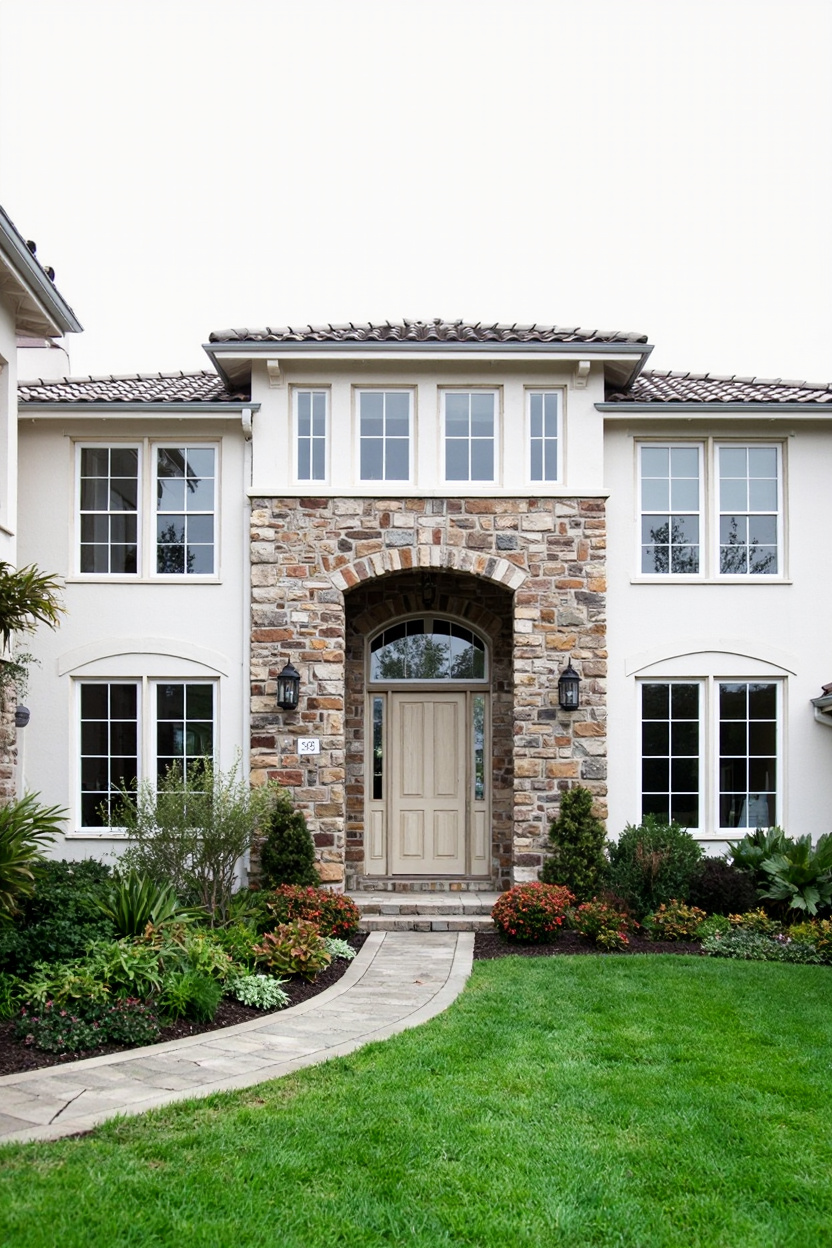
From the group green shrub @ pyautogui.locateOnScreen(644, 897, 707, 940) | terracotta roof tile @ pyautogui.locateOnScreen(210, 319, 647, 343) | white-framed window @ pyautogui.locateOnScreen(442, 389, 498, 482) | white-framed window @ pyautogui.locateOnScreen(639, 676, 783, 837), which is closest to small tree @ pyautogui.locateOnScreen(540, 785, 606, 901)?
green shrub @ pyautogui.locateOnScreen(644, 897, 707, 940)

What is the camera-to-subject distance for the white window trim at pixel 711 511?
12.8 metres

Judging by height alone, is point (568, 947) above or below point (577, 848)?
below

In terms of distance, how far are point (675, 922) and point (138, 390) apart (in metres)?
8.87

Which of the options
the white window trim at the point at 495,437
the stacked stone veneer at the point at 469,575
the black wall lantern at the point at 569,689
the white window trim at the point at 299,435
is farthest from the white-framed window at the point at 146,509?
the black wall lantern at the point at 569,689

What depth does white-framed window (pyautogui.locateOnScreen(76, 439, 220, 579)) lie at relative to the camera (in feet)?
41.9

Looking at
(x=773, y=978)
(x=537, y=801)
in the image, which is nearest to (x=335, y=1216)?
(x=773, y=978)

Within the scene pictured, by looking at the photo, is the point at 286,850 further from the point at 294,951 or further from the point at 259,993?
the point at 259,993

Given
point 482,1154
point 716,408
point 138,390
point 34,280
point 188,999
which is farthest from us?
point 138,390

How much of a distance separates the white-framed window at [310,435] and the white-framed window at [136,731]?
9.26ft

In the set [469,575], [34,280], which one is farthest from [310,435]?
[34,280]

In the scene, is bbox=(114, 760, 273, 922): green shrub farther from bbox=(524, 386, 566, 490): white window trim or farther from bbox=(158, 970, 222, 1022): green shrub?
bbox=(524, 386, 566, 490): white window trim

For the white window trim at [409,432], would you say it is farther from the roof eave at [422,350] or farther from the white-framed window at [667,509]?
the white-framed window at [667,509]

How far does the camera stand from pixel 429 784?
44.9 ft

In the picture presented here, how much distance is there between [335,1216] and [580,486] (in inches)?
368
